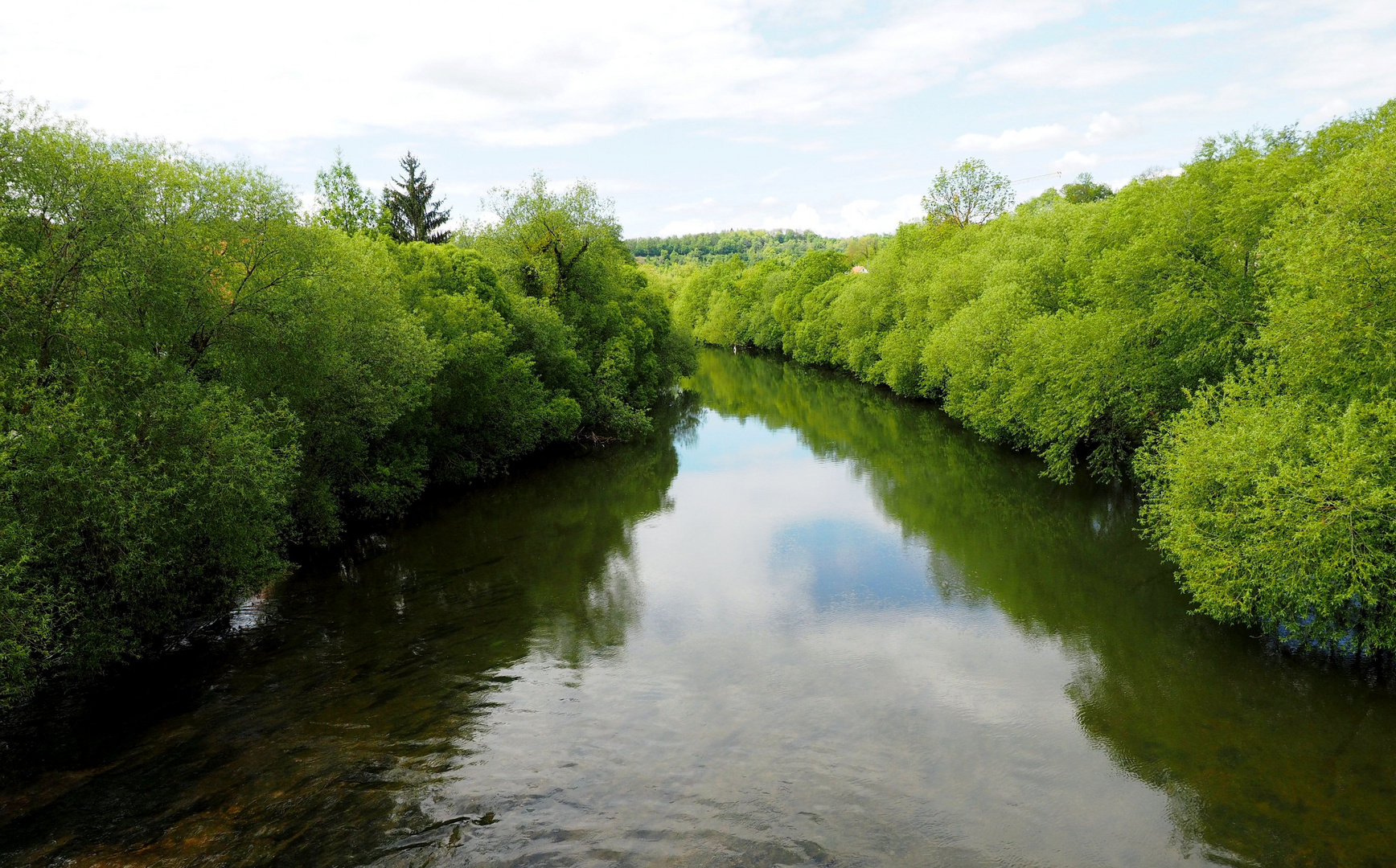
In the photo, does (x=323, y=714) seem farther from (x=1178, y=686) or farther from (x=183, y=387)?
(x=1178, y=686)

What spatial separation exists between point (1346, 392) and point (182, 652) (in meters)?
25.8

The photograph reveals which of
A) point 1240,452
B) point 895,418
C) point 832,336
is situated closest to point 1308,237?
point 1240,452

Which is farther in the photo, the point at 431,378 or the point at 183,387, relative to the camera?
the point at 431,378

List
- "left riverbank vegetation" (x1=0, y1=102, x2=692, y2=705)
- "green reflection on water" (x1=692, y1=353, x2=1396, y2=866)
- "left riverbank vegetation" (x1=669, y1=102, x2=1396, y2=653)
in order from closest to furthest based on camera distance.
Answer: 1. "green reflection on water" (x1=692, y1=353, x2=1396, y2=866)
2. "left riverbank vegetation" (x1=0, y1=102, x2=692, y2=705)
3. "left riverbank vegetation" (x1=669, y1=102, x2=1396, y2=653)

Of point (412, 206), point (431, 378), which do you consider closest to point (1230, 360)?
point (431, 378)

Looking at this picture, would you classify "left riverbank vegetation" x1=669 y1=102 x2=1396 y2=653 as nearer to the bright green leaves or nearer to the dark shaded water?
the bright green leaves

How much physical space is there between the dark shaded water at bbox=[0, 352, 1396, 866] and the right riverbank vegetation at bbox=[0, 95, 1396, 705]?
5.70 feet

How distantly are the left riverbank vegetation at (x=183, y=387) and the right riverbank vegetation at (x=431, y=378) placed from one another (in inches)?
2.9

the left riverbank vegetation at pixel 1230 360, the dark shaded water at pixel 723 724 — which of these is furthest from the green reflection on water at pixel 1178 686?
the left riverbank vegetation at pixel 1230 360

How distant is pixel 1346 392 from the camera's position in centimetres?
1655

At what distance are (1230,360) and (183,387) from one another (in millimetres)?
27435

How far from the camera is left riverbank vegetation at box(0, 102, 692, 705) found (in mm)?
13367

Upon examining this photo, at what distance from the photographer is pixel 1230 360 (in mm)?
23016

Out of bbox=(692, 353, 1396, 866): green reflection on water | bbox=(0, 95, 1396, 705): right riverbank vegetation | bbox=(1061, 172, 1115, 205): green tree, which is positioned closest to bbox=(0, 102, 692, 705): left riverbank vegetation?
bbox=(0, 95, 1396, 705): right riverbank vegetation
